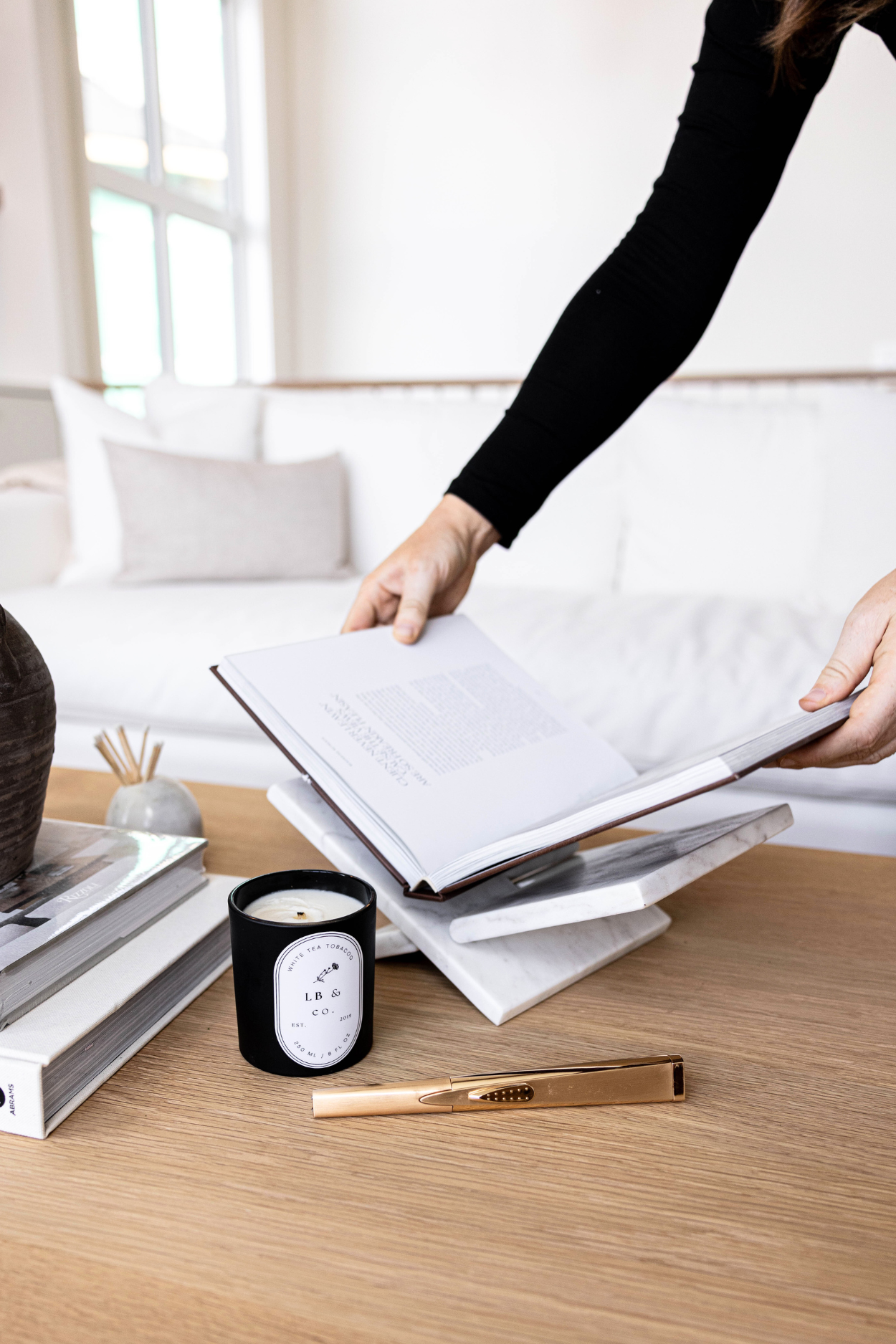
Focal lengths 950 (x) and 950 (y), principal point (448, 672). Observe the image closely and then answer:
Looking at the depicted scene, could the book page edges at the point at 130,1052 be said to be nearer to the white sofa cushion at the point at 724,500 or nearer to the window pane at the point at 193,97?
the white sofa cushion at the point at 724,500

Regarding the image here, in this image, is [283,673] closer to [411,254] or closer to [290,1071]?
[290,1071]

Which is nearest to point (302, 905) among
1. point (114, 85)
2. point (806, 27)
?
point (806, 27)

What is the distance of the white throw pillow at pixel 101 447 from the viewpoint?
1.90 m

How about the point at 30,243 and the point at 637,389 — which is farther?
the point at 30,243

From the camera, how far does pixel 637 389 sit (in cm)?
85

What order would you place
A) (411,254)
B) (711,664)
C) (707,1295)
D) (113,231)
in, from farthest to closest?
1. (411,254)
2. (113,231)
3. (711,664)
4. (707,1295)

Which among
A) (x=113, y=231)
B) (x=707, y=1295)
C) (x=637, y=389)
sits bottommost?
(x=707, y=1295)

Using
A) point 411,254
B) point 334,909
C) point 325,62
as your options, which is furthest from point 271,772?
point 325,62

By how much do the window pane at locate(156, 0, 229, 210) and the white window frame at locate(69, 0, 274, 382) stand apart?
5 centimetres

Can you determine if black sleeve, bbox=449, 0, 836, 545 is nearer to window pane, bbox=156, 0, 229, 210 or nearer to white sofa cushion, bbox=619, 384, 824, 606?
white sofa cushion, bbox=619, 384, 824, 606

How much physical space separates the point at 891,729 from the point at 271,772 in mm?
1030

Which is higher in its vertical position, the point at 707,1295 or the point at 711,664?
the point at 707,1295

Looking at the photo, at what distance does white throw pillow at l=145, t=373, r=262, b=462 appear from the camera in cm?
203

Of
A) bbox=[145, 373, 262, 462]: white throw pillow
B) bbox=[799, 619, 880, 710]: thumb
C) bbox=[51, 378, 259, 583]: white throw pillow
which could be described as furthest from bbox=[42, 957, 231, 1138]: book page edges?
bbox=[145, 373, 262, 462]: white throw pillow
